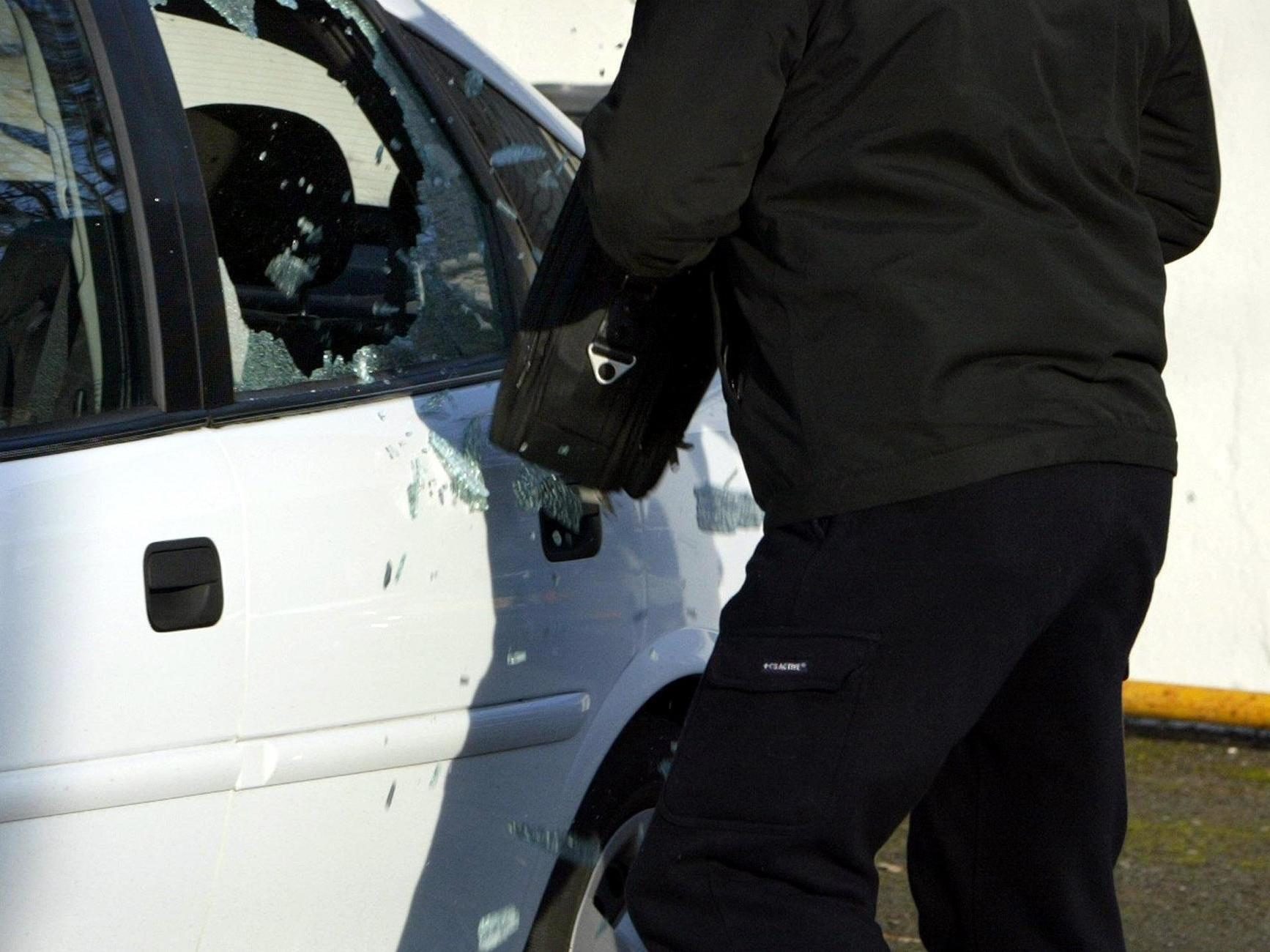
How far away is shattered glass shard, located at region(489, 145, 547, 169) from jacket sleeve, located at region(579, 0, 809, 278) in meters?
0.84

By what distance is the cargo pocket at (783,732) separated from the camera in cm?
158

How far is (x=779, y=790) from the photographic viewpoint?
1.58 m

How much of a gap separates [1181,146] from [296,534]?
1.20 m

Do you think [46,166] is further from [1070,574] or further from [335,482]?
[1070,574]

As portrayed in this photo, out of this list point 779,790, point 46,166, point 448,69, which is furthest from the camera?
point 448,69

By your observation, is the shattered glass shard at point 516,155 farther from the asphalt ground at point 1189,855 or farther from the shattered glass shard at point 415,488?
the asphalt ground at point 1189,855

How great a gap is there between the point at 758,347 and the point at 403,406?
622 mm

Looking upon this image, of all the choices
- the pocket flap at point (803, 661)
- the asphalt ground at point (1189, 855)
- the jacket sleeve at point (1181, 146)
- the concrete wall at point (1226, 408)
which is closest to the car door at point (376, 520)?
the pocket flap at point (803, 661)

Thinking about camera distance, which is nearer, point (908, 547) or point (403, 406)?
point (908, 547)

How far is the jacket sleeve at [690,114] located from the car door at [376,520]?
0.56 metres

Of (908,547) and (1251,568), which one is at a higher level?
(908,547)

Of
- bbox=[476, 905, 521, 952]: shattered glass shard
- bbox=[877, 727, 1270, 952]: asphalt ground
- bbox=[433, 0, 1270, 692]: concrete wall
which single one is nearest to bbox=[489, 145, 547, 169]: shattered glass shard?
bbox=[476, 905, 521, 952]: shattered glass shard

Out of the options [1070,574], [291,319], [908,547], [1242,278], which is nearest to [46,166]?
[291,319]

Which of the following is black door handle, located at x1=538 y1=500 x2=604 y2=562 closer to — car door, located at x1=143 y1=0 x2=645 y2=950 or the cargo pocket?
car door, located at x1=143 y1=0 x2=645 y2=950
